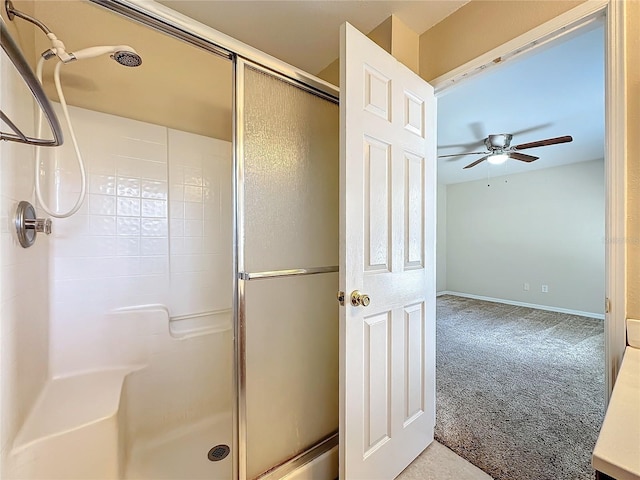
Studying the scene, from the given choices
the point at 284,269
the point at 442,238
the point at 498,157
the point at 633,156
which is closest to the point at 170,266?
the point at 284,269

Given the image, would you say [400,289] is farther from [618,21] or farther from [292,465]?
[618,21]

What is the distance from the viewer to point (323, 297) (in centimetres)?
151

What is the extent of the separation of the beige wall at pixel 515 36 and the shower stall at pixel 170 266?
737 millimetres

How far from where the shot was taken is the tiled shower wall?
5.27ft

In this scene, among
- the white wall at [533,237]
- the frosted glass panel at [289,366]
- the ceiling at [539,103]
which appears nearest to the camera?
the frosted glass panel at [289,366]

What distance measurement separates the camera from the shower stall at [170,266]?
3.77 ft

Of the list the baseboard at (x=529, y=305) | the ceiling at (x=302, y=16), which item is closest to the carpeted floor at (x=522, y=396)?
the baseboard at (x=529, y=305)

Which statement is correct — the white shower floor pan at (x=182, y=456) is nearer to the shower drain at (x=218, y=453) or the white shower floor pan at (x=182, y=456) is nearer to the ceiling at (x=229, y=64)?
the shower drain at (x=218, y=453)

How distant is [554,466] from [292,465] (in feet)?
4.57

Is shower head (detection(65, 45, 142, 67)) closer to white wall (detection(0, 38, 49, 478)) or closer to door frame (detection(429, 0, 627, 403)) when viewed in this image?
white wall (detection(0, 38, 49, 478))

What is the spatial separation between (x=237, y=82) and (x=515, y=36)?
127cm

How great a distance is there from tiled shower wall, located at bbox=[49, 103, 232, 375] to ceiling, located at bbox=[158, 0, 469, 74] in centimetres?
71

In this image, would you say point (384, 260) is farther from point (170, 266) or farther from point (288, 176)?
point (170, 266)

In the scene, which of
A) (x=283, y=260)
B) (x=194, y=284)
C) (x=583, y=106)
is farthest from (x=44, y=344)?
(x=583, y=106)
